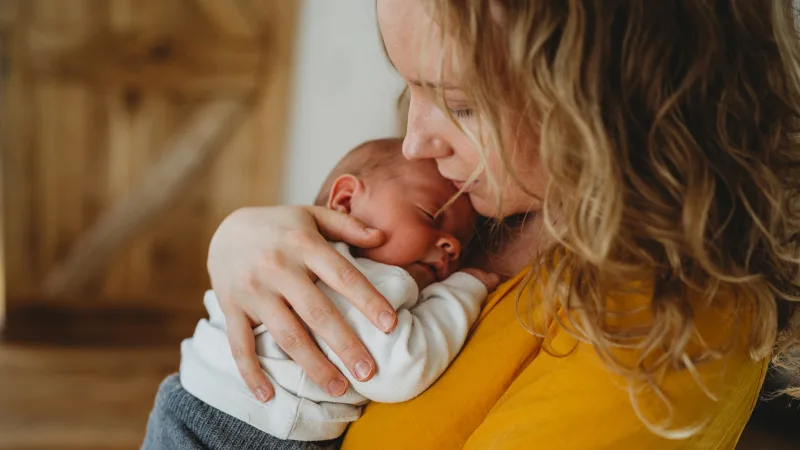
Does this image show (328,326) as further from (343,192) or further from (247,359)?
(343,192)

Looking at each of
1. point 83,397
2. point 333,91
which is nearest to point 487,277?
point 333,91

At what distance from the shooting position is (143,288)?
326cm

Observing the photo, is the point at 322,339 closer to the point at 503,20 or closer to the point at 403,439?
the point at 403,439

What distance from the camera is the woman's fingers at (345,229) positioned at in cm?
106

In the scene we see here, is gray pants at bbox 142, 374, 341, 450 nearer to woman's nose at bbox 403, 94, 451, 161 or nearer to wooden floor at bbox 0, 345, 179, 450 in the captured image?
woman's nose at bbox 403, 94, 451, 161

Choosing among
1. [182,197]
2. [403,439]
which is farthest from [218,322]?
[182,197]

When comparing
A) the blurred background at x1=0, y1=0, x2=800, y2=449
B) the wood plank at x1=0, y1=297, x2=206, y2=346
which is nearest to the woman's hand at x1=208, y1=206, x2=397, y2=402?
the blurred background at x1=0, y1=0, x2=800, y2=449

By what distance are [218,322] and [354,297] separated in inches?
10.7

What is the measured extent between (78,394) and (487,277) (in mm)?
2147

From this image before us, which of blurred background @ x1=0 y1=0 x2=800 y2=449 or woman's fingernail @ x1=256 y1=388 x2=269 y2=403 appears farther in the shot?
blurred background @ x1=0 y1=0 x2=800 y2=449

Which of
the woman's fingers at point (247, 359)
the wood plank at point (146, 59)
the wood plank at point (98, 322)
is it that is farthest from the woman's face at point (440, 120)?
the wood plank at point (98, 322)

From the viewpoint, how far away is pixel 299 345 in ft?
3.19

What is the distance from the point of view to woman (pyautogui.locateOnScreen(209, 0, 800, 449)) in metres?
0.77

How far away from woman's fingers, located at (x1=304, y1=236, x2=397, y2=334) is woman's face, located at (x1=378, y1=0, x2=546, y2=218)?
17 cm
